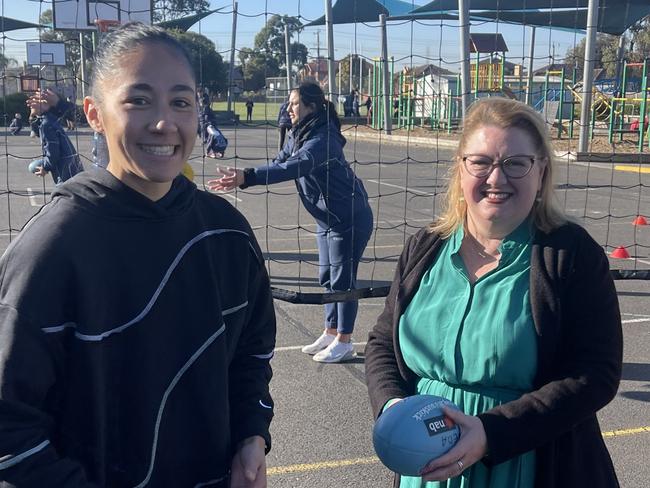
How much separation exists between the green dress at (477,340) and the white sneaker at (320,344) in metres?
3.35

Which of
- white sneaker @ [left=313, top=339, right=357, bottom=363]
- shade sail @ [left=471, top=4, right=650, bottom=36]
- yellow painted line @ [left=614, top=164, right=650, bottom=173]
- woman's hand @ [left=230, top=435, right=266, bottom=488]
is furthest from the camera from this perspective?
yellow painted line @ [left=614, top=164, right=650, bottom=173]

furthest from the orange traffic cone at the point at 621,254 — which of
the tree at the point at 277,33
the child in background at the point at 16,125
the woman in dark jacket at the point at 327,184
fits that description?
the child in background at the point at 16,125

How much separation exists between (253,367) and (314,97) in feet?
11.9

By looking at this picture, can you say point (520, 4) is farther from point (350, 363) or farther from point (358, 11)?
point (350, 363)

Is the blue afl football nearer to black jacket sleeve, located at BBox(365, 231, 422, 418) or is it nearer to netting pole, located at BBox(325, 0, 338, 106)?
black jacket sleeve, located at BBox(365, 231, 422, 418)

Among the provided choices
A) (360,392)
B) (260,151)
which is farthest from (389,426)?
(260,151)

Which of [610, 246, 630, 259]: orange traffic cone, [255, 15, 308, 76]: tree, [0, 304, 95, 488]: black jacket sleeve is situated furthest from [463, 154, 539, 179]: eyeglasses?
[610, 246, 630, 259]: orange traffic cone

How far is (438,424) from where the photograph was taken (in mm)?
1986

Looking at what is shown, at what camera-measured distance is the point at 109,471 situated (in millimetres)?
1662

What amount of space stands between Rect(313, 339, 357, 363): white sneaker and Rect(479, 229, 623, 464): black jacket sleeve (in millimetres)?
3419

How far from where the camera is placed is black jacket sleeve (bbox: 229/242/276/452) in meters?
1.94

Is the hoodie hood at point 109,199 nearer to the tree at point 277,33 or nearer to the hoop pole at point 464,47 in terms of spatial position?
the tree at point 277,33

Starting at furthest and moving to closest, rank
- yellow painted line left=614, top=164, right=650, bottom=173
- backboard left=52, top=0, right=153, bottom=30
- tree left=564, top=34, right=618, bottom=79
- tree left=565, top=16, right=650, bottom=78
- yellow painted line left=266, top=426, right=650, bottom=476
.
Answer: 1. yellow painted line left=614, top=164, right=650, bottom=173
2. tree left=565, top=16, right=650, bottom=78
3. tree left=564, top=34, right=618, bottom=79
4. backboard left=52, top=0, right=153, bottom=30
5. yellow painted line left=266, top=426, right=650, bottom=476

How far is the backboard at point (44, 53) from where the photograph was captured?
21.8ft
